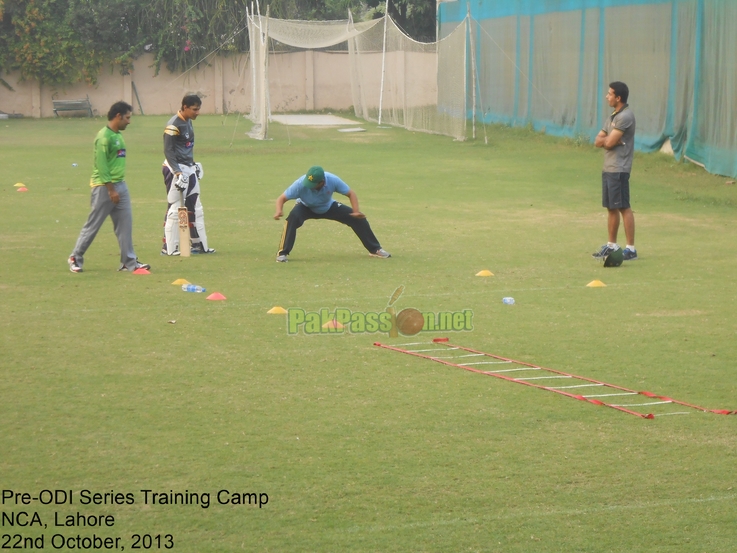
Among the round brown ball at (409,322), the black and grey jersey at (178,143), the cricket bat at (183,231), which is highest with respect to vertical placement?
the black and grey jersey at (178,143)

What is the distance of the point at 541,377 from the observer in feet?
22.8

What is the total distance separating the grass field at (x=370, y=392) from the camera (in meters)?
4.71

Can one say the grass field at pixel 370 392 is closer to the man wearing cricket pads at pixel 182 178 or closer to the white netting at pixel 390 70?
the man wearing cricket pads at pixel 182 178

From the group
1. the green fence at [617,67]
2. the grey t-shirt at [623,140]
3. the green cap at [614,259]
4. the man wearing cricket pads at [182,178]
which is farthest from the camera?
the green fence at [617,67]

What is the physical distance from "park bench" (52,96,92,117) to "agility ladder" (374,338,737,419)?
33983 millimetres

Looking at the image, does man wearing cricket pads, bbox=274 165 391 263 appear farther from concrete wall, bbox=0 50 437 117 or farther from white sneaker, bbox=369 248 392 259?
concrete wall, bbox=0 50 437 117

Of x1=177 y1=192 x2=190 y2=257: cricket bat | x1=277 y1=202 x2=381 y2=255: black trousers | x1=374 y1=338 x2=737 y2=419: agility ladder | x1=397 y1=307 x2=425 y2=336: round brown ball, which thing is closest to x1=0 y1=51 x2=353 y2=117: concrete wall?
x1=177 y1=192 x2=190 y2=257: cricket bat

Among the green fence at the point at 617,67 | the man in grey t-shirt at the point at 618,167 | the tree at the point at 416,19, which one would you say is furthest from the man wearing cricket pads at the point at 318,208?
the tree at the point at 416,19

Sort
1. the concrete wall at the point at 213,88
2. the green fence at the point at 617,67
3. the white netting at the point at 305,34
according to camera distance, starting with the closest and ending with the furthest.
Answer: the green fence at the point at 617,67, the white netting at the point at 305,34, the concrete wall at the point at 213,88

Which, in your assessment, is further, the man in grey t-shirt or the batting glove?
the batting glove

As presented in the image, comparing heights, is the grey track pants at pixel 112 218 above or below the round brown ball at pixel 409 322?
above

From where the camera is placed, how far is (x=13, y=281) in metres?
10.1

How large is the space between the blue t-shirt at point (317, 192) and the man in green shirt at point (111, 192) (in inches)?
70.7

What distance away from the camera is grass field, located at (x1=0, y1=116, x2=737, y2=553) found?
4707 millimetres
